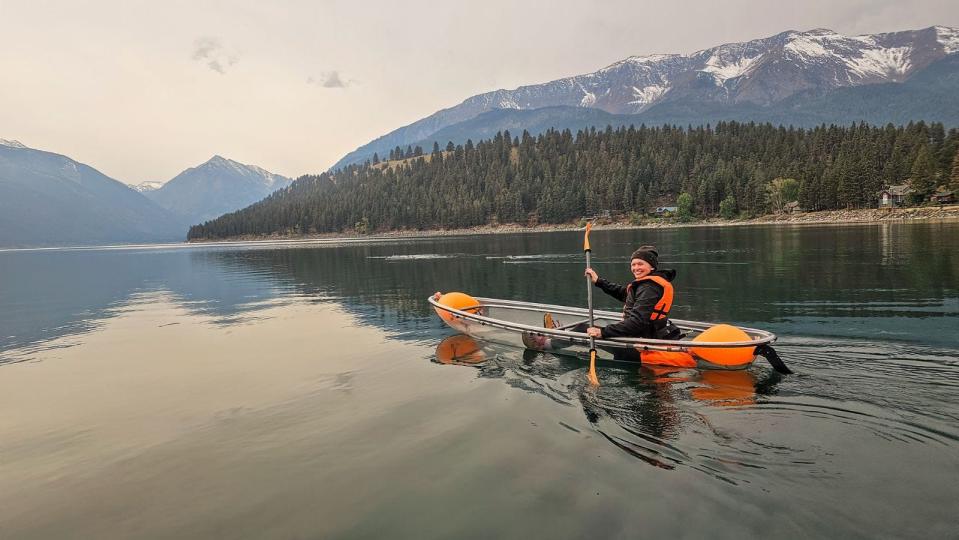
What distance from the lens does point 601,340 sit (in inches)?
515

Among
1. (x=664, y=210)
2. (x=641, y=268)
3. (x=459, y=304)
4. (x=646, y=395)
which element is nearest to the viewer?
(x=646, y=395)

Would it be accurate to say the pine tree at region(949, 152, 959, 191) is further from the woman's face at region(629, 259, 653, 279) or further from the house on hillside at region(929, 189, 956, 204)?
the woman's face at region(629, 259, 653, 279)

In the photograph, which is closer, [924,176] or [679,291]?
[679,291]

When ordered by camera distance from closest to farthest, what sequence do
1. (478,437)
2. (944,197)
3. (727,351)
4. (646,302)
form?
(478,437) → (727,351) → (646,302) → (944,197)

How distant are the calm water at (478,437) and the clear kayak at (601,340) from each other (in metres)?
0.45

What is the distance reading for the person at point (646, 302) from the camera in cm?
1212

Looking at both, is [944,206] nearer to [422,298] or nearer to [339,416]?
[422,298]

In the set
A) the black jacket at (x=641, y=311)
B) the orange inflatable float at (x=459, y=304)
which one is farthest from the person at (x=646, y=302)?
the orange inflatable float at (x=459, y=304)

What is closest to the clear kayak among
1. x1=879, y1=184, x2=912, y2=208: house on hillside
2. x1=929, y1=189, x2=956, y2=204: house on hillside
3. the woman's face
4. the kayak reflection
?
the kayak reflection

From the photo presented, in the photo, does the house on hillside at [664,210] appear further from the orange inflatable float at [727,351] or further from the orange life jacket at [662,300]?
the orange inflatable float at [727,351]

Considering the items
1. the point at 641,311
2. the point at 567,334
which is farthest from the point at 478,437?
the point at 641,311

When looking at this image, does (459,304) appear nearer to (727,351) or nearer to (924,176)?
(727,351)

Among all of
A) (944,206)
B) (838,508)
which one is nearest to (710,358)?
(838,508)

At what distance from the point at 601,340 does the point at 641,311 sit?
137 cm
